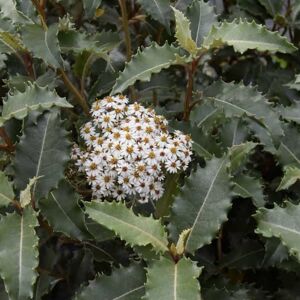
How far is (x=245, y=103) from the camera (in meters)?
1.42

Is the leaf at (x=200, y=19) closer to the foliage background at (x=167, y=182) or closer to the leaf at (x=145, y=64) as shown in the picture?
the foliage background at (x=167, y=182)

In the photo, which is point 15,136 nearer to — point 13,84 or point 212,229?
point 13,84

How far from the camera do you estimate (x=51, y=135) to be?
4.35 feet

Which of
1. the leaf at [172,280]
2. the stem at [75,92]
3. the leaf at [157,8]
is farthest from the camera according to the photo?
the leaf at [157,8]

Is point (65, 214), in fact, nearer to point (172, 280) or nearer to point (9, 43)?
point (172, 280)

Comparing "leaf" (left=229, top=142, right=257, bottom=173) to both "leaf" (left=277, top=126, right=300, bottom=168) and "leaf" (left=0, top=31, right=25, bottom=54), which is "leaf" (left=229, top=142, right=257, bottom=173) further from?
"leaf" (left=0, top=31, right=25, bottom=54)

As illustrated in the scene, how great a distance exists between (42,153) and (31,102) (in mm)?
117

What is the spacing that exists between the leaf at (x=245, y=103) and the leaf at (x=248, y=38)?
142 mm

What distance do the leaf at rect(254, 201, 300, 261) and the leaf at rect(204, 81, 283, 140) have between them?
0.19 m

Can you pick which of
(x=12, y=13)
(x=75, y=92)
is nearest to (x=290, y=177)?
(x=75, y=92)

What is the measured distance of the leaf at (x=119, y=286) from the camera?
1.21 m

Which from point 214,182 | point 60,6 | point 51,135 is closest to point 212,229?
point 214,182

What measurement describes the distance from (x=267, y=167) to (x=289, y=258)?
1.85 feet

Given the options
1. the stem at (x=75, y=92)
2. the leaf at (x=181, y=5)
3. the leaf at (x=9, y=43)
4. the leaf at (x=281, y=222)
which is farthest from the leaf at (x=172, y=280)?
the leaf at (x=181, y=5)
